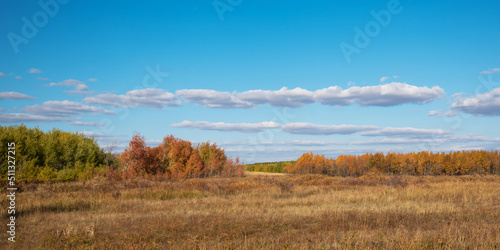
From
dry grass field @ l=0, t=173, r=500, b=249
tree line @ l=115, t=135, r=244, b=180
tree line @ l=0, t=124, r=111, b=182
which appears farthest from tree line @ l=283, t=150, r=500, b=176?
dry grass field @ l=0, t=173, r=500, b=249

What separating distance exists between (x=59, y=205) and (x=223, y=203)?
340 inches

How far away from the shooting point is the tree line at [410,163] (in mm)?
123688

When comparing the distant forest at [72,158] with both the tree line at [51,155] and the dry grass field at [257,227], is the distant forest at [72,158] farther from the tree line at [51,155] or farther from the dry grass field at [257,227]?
the dry grass field at [257,227]

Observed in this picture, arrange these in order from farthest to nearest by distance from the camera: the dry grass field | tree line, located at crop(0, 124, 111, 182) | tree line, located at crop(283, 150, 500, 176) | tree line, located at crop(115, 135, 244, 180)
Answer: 1. tree line, located at crop(283, 150, 500, 176)
2. tree line, located at crop(115, 135, 244, 180)
3. tree line, located at crop(0, 124, 111, 182)
4. the dry grass field

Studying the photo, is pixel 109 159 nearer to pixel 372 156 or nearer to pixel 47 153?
pixel 47 153

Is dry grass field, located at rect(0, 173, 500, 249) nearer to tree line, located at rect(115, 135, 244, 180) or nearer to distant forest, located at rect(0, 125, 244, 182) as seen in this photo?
distant forest, located at rect(0, 125, 244, 182)

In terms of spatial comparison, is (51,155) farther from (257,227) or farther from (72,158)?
(257,227)

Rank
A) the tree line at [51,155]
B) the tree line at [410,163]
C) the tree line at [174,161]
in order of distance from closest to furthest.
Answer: the tree line at [51,155] → the tree line at [174,161] → the tree line at [410,163]

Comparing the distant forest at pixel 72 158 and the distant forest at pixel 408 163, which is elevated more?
the distant forest at pixel 72 158

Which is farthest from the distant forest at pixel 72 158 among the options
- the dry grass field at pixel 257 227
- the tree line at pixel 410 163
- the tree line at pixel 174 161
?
the tree line at pixel 410 163

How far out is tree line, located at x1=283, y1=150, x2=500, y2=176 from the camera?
406 ft

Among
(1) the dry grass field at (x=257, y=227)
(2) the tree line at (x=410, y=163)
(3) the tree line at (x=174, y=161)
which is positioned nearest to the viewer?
(1) the dry grass field at (x=257, y=227)

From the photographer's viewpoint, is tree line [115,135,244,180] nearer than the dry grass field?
No

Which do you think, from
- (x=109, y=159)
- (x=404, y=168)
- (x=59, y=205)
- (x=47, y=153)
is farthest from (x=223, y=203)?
(x=404, y=168)
